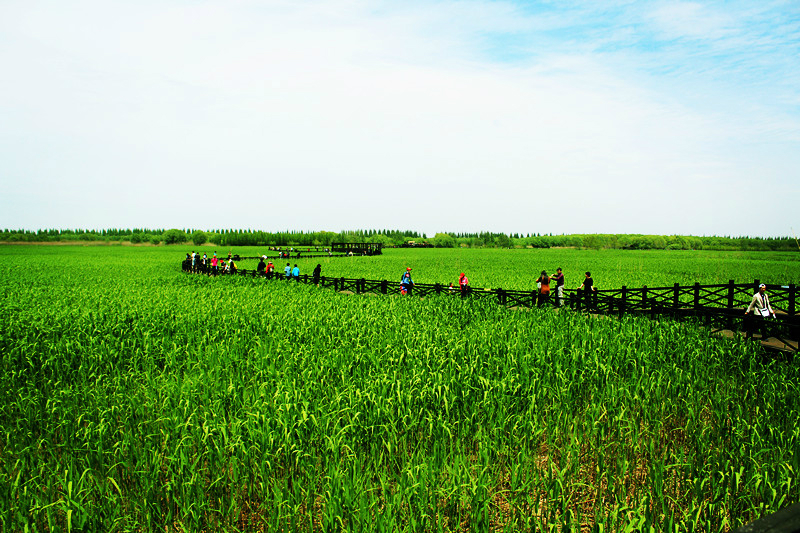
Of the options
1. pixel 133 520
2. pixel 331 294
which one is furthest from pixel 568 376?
pixel 331 294

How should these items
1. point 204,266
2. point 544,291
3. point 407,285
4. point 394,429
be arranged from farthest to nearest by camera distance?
1. point 204,266
2. point 407,285
3. point 544,291
4. point 394,429

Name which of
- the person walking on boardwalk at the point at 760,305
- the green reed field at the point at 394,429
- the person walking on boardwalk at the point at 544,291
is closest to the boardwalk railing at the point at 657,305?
the person walking on boardwalk at the point at 544,291

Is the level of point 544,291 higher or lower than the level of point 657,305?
higher

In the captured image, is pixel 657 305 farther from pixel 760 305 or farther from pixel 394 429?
pixel 394 429

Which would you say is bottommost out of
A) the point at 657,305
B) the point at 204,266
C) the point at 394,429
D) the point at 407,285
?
the point at 394,429

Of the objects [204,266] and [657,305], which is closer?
[657,305]

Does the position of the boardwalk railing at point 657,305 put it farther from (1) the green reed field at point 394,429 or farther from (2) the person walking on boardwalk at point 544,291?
(1) the green reed field at point 394,429

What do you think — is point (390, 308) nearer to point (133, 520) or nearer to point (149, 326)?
point (149, 326)

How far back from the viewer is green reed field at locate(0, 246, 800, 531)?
4.29 metres

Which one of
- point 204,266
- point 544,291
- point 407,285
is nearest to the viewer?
point 544,291

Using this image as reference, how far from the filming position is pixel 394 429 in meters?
5.50

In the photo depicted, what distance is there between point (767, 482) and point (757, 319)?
290 inches

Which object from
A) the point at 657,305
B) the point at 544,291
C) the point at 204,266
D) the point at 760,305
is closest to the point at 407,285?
the point at 544,291

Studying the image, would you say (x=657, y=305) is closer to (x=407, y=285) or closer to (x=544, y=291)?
(x=544, y=291)
